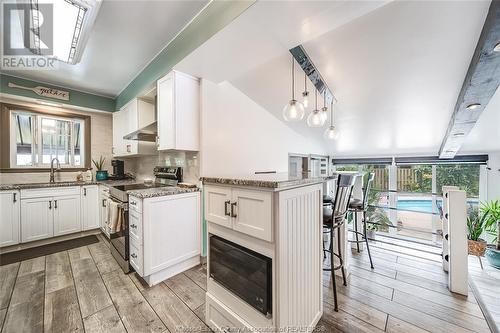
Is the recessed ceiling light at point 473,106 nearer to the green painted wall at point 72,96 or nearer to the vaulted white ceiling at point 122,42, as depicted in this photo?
the vaulted white ceiling at point 122,42

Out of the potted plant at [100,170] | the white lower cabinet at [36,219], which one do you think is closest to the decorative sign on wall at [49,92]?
the potted plant at [100,170]

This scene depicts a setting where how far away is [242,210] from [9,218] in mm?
3772

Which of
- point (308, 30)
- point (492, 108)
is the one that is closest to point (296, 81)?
point (308, 30)

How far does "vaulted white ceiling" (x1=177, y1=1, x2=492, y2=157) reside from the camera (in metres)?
1.45

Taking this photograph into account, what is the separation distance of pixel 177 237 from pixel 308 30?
2453 millimetres

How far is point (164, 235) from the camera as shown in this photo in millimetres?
2143

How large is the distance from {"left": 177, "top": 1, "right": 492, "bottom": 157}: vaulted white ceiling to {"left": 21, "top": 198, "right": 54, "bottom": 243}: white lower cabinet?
3125mm

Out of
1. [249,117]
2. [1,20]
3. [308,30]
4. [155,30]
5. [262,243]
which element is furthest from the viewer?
[249,117]

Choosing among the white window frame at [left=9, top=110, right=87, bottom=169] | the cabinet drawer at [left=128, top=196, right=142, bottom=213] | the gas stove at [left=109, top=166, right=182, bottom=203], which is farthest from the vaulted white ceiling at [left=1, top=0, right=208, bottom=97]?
the cabinet drawer at [left=128, top=196, right=142, bottom=213]

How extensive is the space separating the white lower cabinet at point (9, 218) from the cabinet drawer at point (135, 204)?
6.93 feet

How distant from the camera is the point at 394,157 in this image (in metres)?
4.39

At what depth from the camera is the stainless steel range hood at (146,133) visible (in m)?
2.83

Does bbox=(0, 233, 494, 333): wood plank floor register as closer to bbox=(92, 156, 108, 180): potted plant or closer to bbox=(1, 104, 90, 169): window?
bbox=(92, 156, 108, 180): potted plant

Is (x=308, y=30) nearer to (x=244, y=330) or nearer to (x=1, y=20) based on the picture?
(x=244, y=330)
